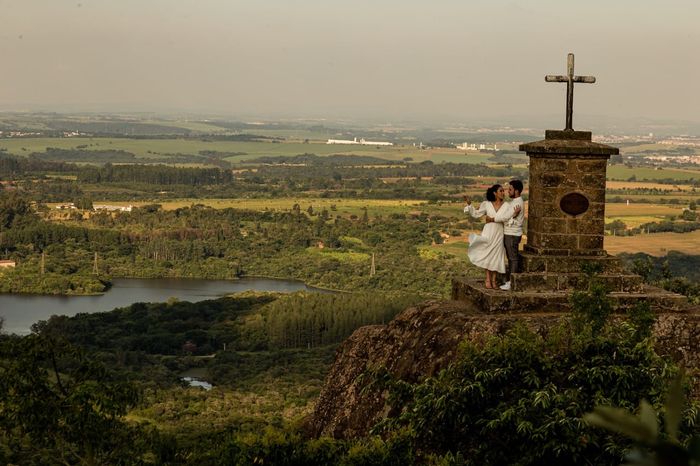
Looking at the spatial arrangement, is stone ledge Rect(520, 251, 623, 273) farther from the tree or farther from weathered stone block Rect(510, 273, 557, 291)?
the tree

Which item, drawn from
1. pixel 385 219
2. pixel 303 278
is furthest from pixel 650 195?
pixel 303 278

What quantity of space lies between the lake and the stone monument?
59.3m

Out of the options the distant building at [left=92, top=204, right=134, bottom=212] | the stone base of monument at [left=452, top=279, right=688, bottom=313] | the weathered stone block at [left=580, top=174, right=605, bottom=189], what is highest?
the weathered stone block at [left=580, top=174, right=605, bottom=189]

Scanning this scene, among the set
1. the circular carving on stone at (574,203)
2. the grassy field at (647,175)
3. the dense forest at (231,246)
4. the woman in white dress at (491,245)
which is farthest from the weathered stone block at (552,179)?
the grassy field at (647,175)

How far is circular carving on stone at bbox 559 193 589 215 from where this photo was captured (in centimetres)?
1380

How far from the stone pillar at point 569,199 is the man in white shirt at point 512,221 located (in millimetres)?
233

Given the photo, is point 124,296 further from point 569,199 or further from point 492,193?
Result: point 569,199

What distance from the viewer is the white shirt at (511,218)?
13883mm

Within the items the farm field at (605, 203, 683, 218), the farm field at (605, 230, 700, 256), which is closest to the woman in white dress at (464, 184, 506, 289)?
the farm field at (605, 230, 700, 256)

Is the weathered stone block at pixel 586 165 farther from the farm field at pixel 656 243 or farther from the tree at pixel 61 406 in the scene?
the farm field at pixel 656 243

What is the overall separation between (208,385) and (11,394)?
128ft

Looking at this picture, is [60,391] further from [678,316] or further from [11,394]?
[678,316]

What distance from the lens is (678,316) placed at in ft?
39.6

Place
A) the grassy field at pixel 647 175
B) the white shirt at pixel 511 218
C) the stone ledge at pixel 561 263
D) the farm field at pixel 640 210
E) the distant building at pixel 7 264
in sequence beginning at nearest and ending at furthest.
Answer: the stone ledge at pixel 561 263, the white shirt at pixel 511 218, the distant building at pixel 7 264, the farm field at pixel 640 210, the grassy field at pixel 647 175
